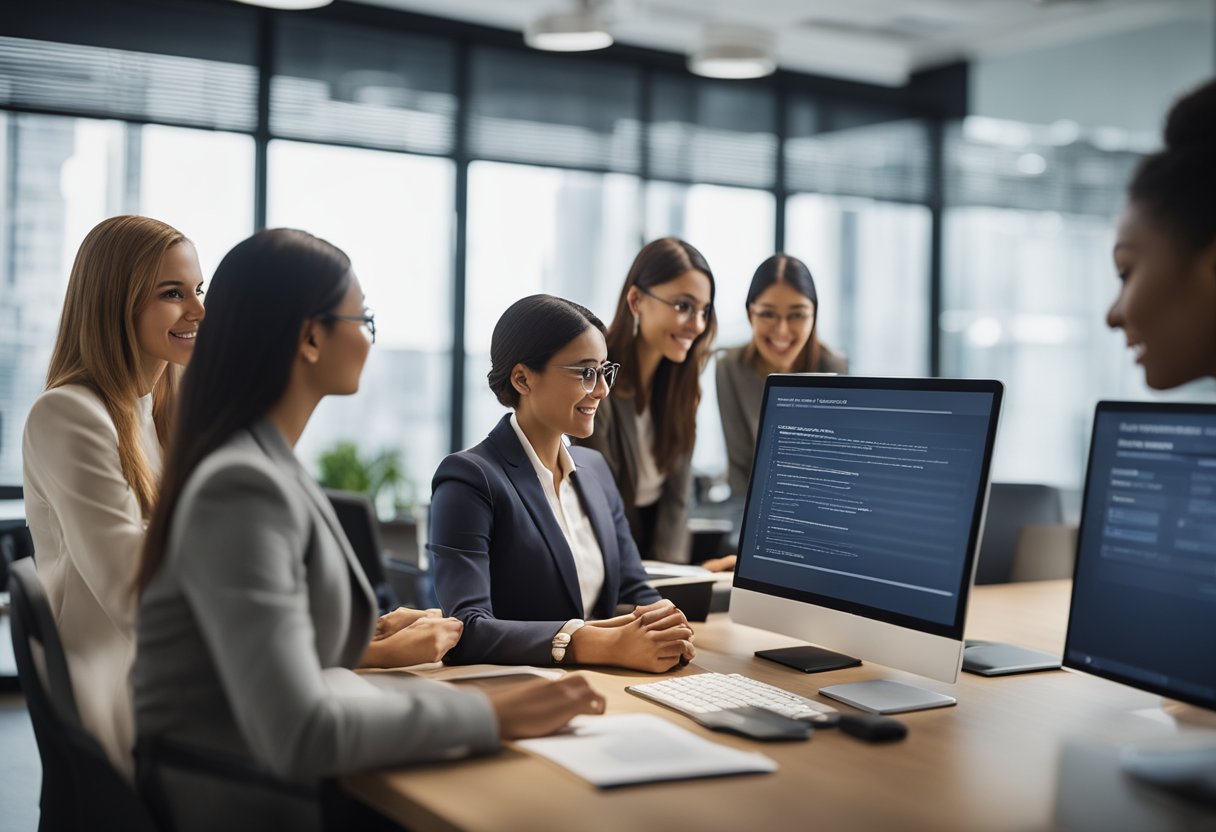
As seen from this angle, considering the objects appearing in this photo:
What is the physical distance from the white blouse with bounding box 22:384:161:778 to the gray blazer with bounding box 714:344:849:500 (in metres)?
2.06

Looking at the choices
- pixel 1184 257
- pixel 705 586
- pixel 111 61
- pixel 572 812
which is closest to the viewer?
pixel 572 812

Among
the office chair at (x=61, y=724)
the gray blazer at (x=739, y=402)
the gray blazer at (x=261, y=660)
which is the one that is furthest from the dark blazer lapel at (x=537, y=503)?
the gray blazer at (x=739, y=402)

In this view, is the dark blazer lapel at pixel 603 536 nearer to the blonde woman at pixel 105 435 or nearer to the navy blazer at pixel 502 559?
the navy blazer at pixel 502 559

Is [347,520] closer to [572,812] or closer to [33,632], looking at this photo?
[33,632]

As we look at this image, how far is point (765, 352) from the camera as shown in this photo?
365 cm

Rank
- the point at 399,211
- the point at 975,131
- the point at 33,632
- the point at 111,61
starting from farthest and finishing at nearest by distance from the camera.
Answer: the point at 975,131 → the point at 399,211 → the point at 111,61 → the point at 33,632

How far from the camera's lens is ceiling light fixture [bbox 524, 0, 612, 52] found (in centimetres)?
543

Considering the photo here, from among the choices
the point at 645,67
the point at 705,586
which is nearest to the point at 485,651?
the point at 705,586

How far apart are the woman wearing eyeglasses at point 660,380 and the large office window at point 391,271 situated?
3.09m

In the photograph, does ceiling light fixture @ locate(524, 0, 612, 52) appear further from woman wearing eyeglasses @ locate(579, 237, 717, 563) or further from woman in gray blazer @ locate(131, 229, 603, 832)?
woman in gray blazer @ locate(131, 229, 603, 832)

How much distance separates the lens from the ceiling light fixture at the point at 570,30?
5.43m

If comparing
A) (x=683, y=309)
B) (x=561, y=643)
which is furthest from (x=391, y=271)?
(x=561, y=643)

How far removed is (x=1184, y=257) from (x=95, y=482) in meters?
1.72

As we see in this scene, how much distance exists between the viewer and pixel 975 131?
7.78 metres
